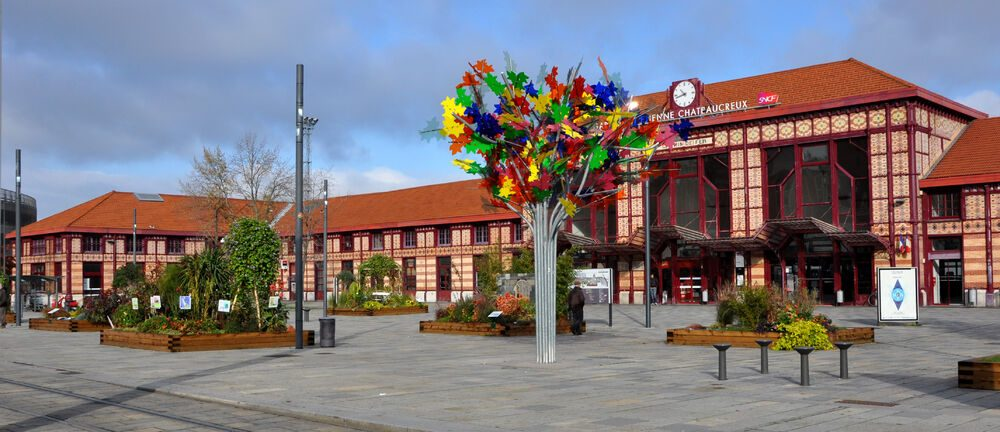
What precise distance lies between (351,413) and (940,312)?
32270 millimetres

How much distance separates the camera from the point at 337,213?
252ft

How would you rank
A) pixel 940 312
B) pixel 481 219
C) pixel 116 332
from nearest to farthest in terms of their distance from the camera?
pixel 116 332
pixel 940 312
pixel 481 219

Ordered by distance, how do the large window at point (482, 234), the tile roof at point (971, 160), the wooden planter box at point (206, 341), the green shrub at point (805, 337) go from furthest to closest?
the large window at point (482, 234)
the tile roof at point (971, 160)
the wooden planter box at point (206, 341)
the green shrub at point (805, 337)

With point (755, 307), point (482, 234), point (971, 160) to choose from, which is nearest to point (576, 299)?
point (755, 307)

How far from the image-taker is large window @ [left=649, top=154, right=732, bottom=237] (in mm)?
50844

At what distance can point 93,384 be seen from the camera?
1462 centimetres

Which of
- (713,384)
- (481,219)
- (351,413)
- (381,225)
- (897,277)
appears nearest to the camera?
(351,413)

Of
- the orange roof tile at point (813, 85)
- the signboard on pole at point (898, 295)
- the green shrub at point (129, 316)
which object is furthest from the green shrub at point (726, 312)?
the orange roof tile at point (813, 85)

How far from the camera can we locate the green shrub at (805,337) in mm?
19594

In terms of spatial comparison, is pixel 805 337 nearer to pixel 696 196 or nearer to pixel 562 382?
pixel 562 382

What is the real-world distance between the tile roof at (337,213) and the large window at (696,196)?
12.1 meters

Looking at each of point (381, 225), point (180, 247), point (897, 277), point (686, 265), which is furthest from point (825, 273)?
point (180, 247)

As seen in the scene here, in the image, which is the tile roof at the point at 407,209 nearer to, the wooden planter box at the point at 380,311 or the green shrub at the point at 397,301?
the green shrub at the point at 397,301

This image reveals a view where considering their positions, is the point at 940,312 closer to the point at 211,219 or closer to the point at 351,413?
the point at 351,413
